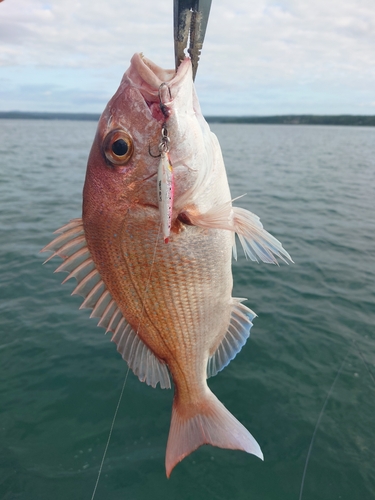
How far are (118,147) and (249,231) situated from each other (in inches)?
36.2

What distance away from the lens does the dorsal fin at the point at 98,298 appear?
223 cm

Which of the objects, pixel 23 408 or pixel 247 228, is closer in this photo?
pixel 247 228

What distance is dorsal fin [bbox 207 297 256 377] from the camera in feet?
8.62

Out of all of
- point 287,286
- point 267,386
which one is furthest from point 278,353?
point 287,286

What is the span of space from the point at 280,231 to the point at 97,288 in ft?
28.1

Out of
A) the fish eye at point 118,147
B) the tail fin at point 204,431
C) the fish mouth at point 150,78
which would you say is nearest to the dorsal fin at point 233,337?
the tail fin at point 204,431

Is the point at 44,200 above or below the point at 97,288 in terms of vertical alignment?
below

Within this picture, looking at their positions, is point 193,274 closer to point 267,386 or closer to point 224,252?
point 224,252

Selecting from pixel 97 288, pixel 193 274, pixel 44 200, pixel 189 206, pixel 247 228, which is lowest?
pixel 44 200

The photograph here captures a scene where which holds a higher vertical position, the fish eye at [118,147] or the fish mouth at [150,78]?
the fish mouth at [150,78]

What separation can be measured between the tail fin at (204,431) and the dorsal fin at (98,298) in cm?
29

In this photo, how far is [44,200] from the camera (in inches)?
521

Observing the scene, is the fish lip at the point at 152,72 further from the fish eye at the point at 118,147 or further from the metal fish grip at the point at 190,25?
the fish eye at the point at 118,147

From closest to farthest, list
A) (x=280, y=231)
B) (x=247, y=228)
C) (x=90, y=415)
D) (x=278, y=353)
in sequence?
(x=247, y=228)
(x=90, y=415)
(x=278, y=353)
(x=280, y=231)
